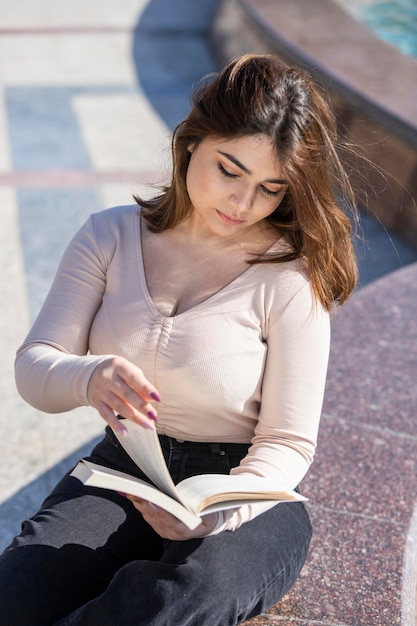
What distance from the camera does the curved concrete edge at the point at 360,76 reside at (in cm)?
459

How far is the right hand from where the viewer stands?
5.67ft

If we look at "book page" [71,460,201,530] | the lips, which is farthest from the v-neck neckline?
"book page" [71,460,201,530]

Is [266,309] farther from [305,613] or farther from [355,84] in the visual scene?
[355,84]

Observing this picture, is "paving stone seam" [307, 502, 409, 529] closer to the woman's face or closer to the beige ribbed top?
the beige ribbed top

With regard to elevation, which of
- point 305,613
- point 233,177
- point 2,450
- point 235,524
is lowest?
point 2,450

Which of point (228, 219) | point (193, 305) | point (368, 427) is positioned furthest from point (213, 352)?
point (368, 427)

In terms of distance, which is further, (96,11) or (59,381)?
(96,11)

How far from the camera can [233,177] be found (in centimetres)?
198

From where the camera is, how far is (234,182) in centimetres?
198

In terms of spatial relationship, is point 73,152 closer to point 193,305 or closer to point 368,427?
point 368,427

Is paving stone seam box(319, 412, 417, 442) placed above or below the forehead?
below

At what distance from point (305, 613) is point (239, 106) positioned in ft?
3.84

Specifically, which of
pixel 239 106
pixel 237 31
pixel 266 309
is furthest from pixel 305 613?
pixel 237 31

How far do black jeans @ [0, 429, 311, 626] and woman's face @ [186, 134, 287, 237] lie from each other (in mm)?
529
